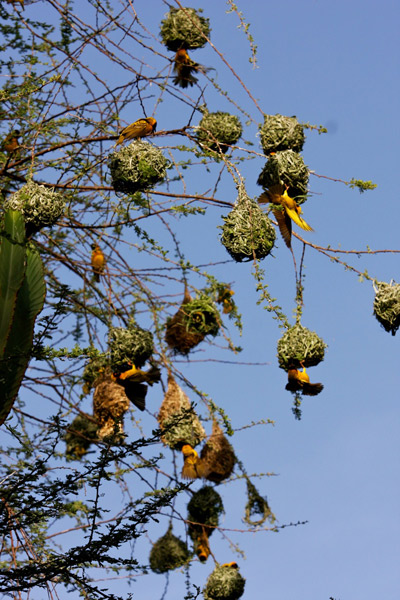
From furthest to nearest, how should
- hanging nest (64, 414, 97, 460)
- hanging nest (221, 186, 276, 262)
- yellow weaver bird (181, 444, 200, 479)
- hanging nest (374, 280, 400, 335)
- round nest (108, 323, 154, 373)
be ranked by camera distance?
hanging nest (64, 414, 97, 460) → yellow weaver bird (181, 444, 200, 479) → round nest (108, 323, 154, 373) → hanging nest (374, 280, 400, 335) → hanging nest (221, 186, 276, 262)

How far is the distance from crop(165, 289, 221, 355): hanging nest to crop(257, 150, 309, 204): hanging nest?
0.79m

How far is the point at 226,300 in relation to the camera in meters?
4.71

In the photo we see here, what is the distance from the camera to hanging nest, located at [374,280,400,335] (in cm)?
336

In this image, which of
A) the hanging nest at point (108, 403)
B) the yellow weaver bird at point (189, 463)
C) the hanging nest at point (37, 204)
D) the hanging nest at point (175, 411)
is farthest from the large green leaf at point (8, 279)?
the yellow weaver bird at point (189, 463)

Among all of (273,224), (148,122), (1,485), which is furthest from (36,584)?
(148,122)

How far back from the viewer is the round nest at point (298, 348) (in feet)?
11.3

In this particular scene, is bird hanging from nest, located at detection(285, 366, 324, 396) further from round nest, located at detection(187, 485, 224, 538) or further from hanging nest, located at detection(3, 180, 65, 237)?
round nest, located at detection(187, 485, 224, 538)

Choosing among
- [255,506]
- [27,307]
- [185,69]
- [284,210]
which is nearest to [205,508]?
[255,506]

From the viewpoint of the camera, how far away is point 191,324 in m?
4.19

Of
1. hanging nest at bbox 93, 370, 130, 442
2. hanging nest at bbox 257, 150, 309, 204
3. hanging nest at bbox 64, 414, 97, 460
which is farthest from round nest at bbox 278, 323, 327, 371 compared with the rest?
hanging nest at bbox 64, 414, 97, 460

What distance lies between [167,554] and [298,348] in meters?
1.66

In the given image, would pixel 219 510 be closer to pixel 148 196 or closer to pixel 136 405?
pixel 136 405

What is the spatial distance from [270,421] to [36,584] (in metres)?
1.51

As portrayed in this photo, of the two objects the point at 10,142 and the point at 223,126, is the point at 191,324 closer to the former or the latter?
the point at 223,126
